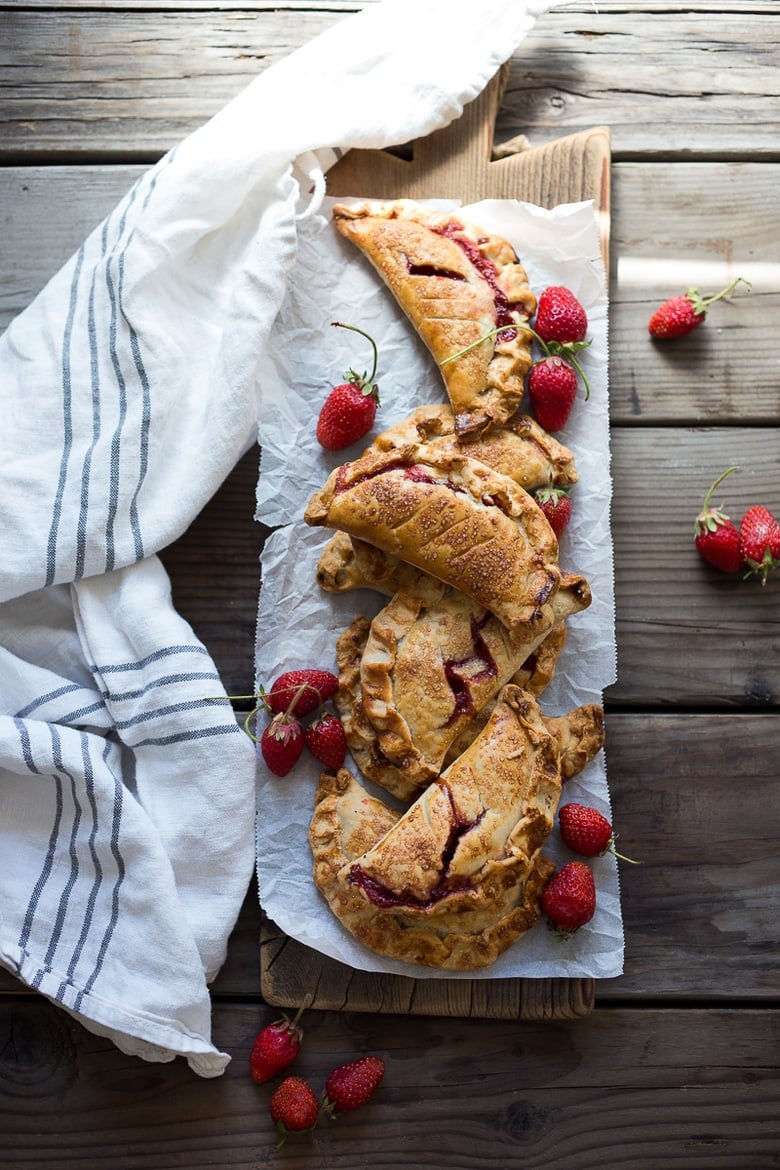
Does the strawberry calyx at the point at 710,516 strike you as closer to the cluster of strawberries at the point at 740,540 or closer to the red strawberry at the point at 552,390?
the cluster of strawberries at the point at 740,540

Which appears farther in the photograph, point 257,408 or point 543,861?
point 257,408

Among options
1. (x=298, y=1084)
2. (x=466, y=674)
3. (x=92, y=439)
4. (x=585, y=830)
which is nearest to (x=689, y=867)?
(x=585, y=830)

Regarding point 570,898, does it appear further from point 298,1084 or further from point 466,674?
point 298,1084

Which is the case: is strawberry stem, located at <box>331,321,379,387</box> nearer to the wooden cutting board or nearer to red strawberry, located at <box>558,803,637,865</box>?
the wooden cutting board

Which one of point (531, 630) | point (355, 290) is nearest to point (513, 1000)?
point (531, 630)

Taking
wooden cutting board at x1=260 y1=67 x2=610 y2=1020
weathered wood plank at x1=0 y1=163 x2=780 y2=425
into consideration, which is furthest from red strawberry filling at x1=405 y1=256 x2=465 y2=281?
weathered wood plank at x1=0 y1=163 x2=780 y2=425

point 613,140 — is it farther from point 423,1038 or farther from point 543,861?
point 423,1038
